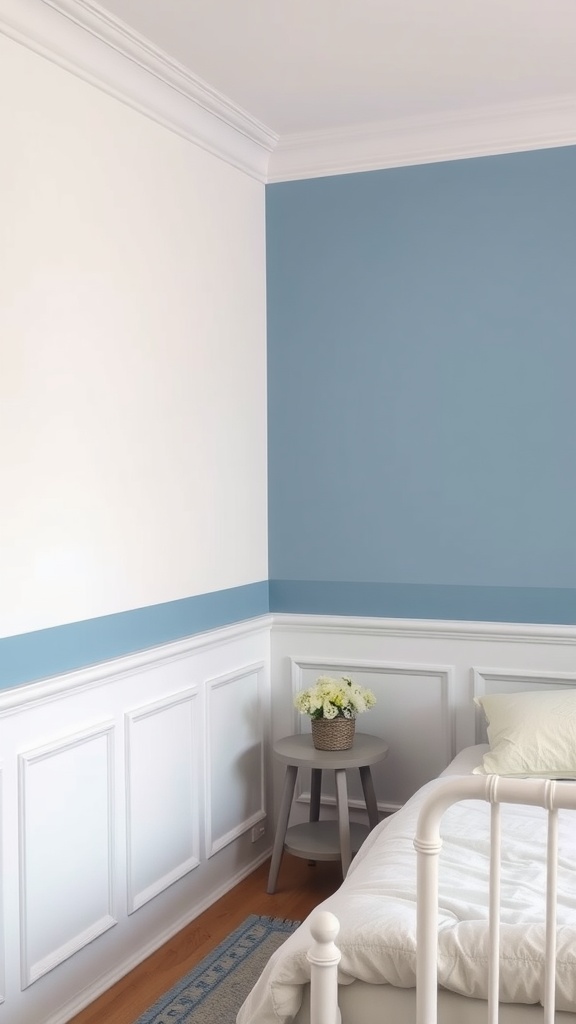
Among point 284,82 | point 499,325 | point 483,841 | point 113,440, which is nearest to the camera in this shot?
point 483,841

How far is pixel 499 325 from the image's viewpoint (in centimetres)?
343

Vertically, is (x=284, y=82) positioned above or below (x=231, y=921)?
above

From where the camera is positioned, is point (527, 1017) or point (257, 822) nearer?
point (527, 1017)

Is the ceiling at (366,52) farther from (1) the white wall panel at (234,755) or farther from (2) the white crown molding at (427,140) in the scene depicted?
(1) the white wall panel at (234,755)

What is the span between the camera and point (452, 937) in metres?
1.80

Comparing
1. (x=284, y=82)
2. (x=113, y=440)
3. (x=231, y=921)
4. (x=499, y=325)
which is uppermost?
(x=284, y=82)

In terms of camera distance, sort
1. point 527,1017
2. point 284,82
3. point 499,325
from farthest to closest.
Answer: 1. point 499,325
2. point 284,82
3. point 527,1017

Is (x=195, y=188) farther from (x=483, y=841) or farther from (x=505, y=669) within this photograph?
(x=483, y=841)

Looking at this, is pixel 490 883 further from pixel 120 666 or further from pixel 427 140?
pixel 427 140

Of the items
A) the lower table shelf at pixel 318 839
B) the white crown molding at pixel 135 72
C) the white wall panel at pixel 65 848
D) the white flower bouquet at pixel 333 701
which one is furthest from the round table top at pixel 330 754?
the white crown molding at pixel 135 72

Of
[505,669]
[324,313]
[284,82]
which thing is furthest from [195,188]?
[505,669]

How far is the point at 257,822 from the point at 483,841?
1.48 meters

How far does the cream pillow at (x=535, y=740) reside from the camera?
9.34ft

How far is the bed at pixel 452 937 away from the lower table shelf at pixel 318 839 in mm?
977
